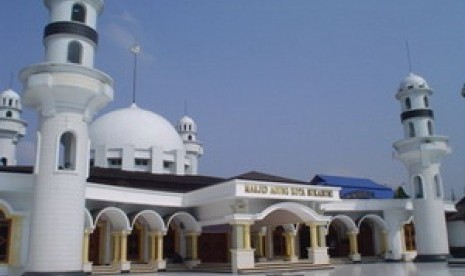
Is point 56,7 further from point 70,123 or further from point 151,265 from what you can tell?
point 151,265

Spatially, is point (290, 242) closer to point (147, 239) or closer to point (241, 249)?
point (241, 249)

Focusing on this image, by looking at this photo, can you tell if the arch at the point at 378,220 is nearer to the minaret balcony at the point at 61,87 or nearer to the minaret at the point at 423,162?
the minaret at the point at 423,162

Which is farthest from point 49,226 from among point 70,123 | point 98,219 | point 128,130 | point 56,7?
point 128,130

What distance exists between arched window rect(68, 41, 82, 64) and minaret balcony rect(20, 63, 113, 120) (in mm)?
1002

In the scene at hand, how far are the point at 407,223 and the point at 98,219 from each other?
782 inches

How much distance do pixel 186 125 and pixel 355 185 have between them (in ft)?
54.7

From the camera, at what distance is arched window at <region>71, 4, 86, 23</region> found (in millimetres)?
19938

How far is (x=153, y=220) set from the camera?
24812 millimetres

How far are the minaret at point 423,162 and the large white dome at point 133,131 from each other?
52.2 ft

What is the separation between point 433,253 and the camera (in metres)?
27.5

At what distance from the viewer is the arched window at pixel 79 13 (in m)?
19.9

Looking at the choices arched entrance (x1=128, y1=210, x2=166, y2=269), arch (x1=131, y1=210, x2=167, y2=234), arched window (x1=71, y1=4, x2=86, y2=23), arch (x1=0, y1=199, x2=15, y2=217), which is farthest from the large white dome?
arched window (x1=71, y1=4, x2=86, y2=23)

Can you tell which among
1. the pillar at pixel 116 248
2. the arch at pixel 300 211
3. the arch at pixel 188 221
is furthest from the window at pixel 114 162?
the arch at pixel 300 211

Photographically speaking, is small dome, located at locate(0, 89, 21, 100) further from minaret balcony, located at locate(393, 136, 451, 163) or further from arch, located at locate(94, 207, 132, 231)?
minaret balcony, located at locate(393, 136, 451, 163)
